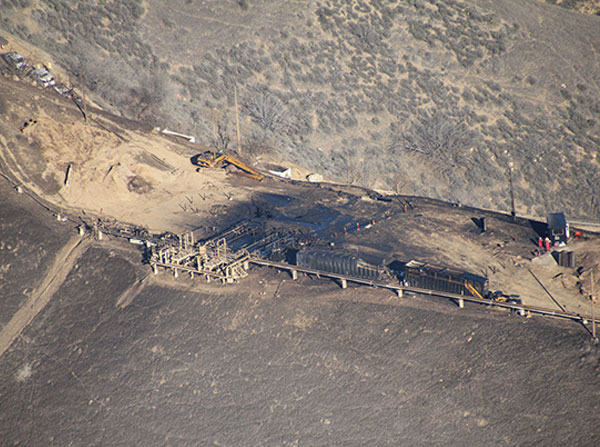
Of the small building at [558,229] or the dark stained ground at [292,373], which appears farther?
the small building at [558,229]

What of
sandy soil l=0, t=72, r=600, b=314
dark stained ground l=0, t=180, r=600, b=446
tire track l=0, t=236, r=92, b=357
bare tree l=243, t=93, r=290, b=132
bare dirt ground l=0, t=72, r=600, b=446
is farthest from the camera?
bare tree l=243, t=93, r=290, b=132

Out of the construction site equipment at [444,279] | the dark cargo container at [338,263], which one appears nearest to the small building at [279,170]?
the dark cargo container at [338,263]

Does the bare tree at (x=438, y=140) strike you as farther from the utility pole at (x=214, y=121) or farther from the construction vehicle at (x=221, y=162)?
the utility pole at (x=214, y=121)

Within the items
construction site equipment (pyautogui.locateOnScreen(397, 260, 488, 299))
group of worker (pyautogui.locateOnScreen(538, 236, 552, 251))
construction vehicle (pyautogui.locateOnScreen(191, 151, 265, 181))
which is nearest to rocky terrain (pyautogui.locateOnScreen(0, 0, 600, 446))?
group of worker (pyautogui.locateOnScreen(538, 236, 552, 251))

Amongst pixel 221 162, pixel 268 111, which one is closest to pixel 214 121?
pixel 268 111

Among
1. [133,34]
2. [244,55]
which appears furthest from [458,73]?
[133,34]

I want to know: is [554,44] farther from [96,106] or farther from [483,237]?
[96,106]

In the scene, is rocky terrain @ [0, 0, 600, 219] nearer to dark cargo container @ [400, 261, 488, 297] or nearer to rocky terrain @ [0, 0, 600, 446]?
rocky terrain @ [0, 0, 600, 446]
